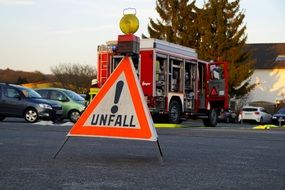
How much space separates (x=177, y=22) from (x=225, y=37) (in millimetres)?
4731

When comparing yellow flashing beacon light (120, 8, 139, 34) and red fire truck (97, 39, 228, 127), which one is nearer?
yellow flashing beacon light (120, 8, 139, 34)

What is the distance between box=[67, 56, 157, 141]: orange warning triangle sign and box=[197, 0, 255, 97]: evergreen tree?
41.4m

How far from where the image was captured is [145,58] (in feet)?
68.9

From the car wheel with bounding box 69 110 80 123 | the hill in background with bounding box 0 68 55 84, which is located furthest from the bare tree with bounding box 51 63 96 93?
the car wheel with bounding box 69 110 80 123

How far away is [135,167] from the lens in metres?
7.53

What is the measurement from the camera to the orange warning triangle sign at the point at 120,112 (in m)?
7.89

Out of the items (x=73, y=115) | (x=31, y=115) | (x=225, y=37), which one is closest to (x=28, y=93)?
(x=31, y=115)

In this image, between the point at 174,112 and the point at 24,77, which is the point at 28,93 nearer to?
the point at 174,112

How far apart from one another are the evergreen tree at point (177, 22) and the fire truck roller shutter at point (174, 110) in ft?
94.2

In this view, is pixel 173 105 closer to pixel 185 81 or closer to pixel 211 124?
pixel 185 81

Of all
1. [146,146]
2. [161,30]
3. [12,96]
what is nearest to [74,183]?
[146,146]

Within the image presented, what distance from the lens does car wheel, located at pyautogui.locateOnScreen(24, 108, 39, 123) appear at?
22.2 metres

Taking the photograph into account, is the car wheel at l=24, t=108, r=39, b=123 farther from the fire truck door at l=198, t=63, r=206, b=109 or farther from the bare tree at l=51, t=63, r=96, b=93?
the bare tree at l=51, t=63, r=96, b=93

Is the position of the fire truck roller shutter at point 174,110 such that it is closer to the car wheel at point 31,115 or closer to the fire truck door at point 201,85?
the fire truck door at point 201,85
